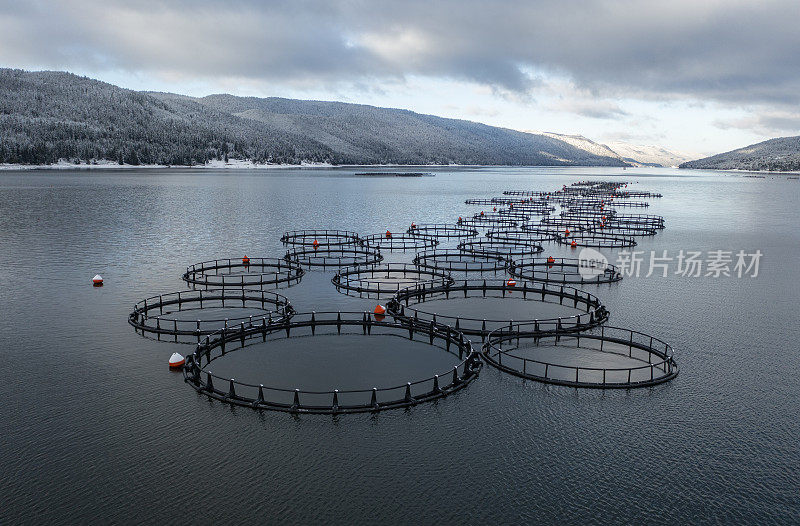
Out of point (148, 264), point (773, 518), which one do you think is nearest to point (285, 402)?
point (773, 518)

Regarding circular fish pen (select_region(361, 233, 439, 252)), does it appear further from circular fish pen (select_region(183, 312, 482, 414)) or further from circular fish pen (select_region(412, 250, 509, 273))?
circular fish pen (select_region(183, 312, 482, 414))

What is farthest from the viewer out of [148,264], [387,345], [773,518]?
[148,264]

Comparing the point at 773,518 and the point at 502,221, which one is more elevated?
the point at 502,221

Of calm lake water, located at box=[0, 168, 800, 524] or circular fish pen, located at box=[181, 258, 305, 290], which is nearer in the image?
calm lake water, located at box=[0, 168, 800, 524]

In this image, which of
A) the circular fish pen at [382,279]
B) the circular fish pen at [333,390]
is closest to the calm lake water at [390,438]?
the circular fish pen at [333,390]

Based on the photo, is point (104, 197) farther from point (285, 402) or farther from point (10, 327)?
point (285, 402)

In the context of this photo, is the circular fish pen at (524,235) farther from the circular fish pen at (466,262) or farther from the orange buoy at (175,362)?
the orange buoy at (175,362)

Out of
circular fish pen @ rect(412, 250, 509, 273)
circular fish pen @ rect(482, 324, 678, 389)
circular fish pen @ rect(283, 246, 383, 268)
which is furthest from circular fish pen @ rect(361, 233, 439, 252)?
circular fish pen @ rect(482, 324, 678, 389)
